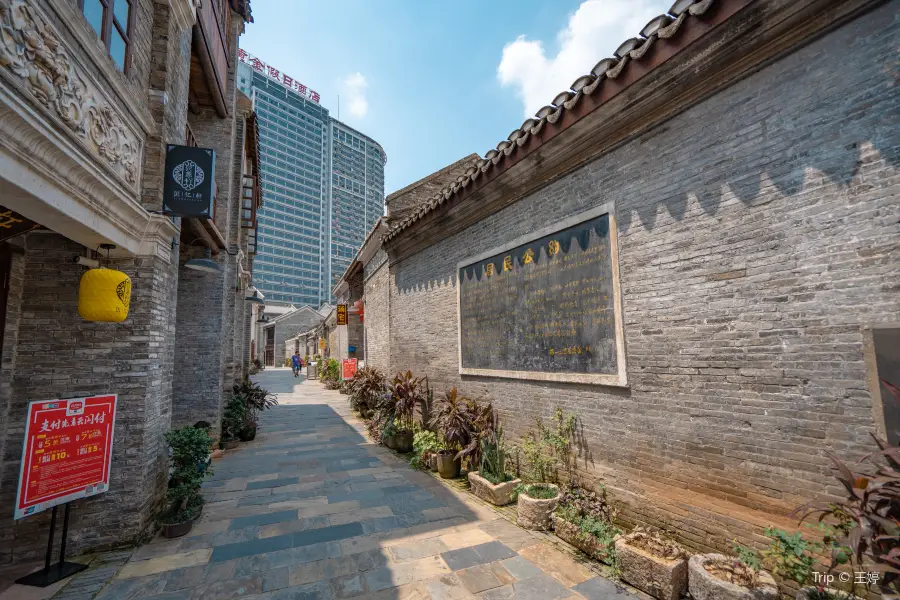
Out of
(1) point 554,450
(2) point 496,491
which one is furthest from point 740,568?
(2) point 496,491

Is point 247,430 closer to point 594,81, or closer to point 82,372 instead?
point 82,372

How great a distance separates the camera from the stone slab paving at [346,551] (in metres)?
3.41

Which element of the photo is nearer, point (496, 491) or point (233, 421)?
point (496, 491)

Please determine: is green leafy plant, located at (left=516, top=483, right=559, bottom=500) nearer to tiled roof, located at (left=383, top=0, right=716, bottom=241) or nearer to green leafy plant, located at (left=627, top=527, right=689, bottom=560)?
green leafy plant, located at (left=627, top=527, right=689, bottom=560)

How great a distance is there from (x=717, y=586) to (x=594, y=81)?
4523 mm

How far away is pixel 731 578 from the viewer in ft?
9.55

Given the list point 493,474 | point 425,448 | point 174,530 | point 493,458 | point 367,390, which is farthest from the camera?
point 367,390

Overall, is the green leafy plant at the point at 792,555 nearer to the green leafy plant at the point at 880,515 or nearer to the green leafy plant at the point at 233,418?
the green leafy plant at the point at 880,515

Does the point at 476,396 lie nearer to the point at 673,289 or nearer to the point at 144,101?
the point at 673,289

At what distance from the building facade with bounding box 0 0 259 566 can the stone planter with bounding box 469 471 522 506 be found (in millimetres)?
3873

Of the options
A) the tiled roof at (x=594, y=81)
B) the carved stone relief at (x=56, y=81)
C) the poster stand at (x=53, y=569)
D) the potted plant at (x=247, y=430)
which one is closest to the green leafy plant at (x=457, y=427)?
the tiled roof at (x=594, y=81)

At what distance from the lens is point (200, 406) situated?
8.32 m

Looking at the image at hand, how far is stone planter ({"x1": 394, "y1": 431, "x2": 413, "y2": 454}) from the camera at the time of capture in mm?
8070

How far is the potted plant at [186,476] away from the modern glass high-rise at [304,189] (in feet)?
250
